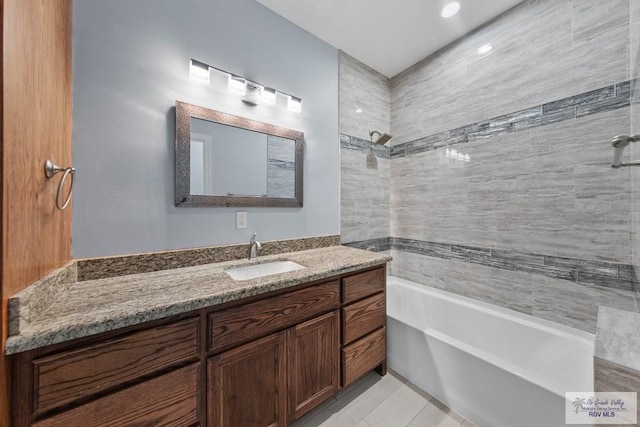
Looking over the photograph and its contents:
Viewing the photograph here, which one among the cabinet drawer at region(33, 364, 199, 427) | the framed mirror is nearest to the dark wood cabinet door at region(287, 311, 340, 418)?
the cabinet drawer at region(33, 364, 199, 427)

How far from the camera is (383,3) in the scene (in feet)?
5.45

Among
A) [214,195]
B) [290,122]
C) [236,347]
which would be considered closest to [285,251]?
[214,195]

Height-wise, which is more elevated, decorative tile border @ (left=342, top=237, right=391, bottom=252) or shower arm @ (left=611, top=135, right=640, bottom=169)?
shower arm @ (left=611, top=135, right=640, bottom=169)

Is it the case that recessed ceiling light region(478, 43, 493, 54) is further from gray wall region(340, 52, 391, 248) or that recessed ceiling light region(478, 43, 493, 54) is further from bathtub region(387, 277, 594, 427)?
bathtub region(387, 277, 594, 427)

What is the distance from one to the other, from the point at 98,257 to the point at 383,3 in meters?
2.39

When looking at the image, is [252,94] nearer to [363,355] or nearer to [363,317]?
[363,317]

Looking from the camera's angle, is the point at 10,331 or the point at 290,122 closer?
the point at 10,331

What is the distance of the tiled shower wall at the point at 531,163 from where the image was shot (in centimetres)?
136


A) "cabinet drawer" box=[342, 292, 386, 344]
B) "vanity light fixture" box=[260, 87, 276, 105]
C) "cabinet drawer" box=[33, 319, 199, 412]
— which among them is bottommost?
"cabinet drawer" box=[342, 292, 386, 344]

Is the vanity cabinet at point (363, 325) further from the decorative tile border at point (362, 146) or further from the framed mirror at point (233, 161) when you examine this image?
the decorative tile border at point (362, 146)

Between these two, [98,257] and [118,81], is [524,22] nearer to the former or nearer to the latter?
[118,81]

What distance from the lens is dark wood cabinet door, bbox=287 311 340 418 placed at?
1.20 metres

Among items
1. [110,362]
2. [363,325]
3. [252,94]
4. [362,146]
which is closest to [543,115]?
[362,146]
